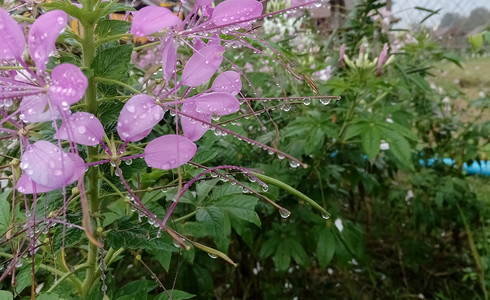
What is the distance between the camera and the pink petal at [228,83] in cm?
48

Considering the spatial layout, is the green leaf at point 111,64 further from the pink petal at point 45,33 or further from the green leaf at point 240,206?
the green leaf at point 240,206

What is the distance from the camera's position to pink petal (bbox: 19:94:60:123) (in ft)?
1.22

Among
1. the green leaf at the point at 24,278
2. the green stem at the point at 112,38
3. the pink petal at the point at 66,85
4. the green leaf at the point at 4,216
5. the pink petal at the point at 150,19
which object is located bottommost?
the green leaf at the point at 24,278

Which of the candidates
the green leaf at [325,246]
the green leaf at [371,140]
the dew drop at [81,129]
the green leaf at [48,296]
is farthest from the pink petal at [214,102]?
the green leaf at [325,246]

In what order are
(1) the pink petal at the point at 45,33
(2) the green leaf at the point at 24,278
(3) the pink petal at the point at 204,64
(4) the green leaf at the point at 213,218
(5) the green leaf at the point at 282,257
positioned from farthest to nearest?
1. (5) the green leaf at the point at 282,257
2. (4) the green leaf at the point at 213,218
3. (2) the green leaf at the point at 24,278
4. (3) the pink petal at the point at 204,64
5. (1) the pink petal at the point at 45,33

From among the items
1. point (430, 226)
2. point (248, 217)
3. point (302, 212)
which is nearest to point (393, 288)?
point (430, 226)

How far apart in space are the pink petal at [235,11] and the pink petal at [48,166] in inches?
7.7

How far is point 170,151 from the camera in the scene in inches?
16.0

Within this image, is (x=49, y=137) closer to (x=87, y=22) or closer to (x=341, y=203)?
(x=87, y=22)

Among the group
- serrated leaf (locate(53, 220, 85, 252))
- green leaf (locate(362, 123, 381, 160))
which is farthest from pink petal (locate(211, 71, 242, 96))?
green leaf (locate(362, 123, 381, 160))

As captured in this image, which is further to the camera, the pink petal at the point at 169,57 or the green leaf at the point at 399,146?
the green leaf at the point at 399,146

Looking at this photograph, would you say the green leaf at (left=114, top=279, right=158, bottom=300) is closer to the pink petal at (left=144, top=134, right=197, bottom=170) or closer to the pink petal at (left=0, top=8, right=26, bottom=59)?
the pink petal at (left=144, top=134, right=197, bottom=170)

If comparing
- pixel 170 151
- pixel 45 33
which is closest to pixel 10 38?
pixel 45 33

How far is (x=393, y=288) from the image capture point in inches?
70.1
